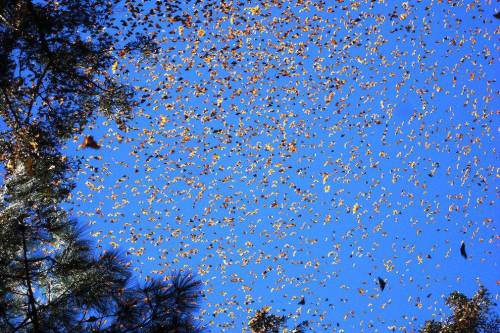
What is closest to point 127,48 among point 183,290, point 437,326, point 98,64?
point 98,64

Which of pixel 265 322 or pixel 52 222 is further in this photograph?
pixel 265 322

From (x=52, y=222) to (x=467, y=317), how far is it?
33.7 feet

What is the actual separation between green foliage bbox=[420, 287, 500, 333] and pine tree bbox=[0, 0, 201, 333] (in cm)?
855

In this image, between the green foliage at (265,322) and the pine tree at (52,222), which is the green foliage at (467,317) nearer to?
the green foliage at (265,322)

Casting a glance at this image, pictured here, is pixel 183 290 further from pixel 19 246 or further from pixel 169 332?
pixel 19 246

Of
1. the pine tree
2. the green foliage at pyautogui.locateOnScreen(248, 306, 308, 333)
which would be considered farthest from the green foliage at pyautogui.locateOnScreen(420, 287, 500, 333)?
the pine tree

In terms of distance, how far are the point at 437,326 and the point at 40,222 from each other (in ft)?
32.6

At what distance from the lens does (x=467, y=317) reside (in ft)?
35.1

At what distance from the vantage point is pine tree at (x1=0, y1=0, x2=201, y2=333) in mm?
4230

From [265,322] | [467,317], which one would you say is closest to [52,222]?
[265,322]

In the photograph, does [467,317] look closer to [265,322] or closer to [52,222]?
[265,322]

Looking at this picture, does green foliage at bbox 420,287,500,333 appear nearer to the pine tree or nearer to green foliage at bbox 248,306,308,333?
green foliage at bbox 248,306,308,333

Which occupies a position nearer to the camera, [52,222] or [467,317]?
[52,222]

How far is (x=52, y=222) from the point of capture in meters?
4.77
